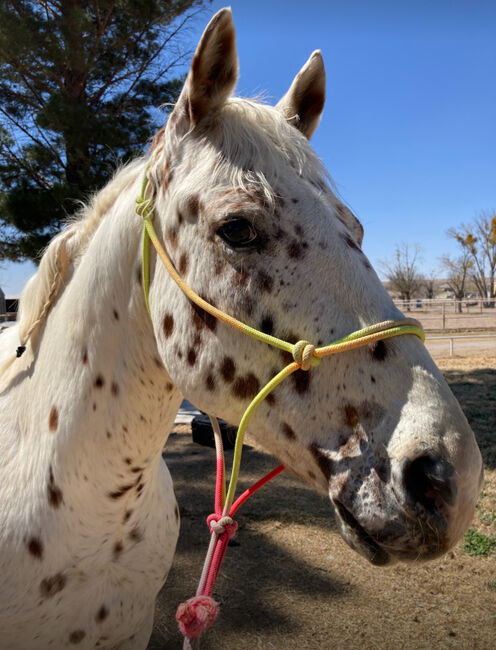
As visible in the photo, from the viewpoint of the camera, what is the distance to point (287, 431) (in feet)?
3.92

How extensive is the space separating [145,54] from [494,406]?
370 inches

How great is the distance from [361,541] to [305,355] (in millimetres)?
458

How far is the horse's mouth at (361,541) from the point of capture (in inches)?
42.2

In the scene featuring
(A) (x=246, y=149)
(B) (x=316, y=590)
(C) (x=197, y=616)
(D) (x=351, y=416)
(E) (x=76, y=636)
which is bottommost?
(B) (x=316, y=590)

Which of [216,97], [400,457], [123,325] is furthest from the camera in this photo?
[123,325]

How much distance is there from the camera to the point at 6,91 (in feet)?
27.3

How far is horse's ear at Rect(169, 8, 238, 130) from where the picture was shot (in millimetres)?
1274

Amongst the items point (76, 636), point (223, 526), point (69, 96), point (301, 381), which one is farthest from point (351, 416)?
point (69, 96)

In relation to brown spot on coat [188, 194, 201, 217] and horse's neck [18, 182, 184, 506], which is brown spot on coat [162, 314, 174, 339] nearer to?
horse's neck [18, 182, 184, 506]

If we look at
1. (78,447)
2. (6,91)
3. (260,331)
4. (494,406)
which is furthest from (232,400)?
(6,91)

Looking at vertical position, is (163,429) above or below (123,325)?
below

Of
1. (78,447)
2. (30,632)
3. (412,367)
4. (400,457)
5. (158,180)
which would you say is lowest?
(30,632)

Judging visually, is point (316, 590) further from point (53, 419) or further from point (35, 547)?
point (53, 419)

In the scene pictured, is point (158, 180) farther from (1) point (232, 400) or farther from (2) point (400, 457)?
(2) point (400, 457)
